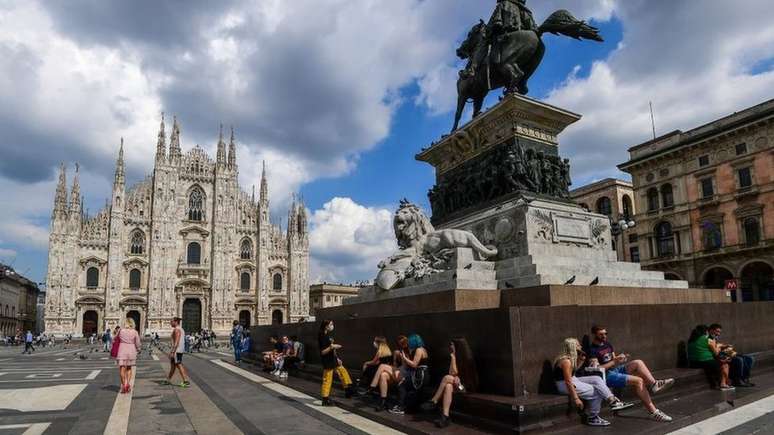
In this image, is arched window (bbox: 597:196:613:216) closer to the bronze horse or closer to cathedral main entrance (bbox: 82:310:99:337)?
the bronze horse

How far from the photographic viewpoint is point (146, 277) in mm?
49094

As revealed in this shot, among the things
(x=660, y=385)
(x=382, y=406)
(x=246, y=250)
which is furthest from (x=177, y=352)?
(x=246, y=250)

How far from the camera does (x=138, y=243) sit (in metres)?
50.0

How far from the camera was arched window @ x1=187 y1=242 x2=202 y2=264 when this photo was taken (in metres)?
51.5

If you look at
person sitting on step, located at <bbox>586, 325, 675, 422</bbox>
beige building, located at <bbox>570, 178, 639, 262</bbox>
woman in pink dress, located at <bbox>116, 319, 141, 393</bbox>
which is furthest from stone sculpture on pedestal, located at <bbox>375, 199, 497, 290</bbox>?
beige building, located at <bbox>570, 178, 639, 262</bbox>

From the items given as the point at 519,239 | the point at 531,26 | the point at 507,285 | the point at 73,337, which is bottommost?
the point at 73,337

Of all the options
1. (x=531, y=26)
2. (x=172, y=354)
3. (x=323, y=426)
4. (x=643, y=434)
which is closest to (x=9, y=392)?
(x=172, y=354)

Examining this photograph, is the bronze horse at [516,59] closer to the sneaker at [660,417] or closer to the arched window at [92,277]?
the sneaker at [660,417]

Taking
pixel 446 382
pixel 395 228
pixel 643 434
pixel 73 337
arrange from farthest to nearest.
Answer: pixel 73 337 → pixel 395 228 → pixel 446 382 → pixel 643 434

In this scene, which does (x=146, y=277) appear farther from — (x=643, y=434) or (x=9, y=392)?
(x=643, y=434)

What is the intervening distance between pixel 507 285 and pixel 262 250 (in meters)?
49.5

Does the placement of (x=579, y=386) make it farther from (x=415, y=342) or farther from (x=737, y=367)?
(x=737, y=367)

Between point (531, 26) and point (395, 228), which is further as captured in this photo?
point (531, 26)

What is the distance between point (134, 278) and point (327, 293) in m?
24.3
